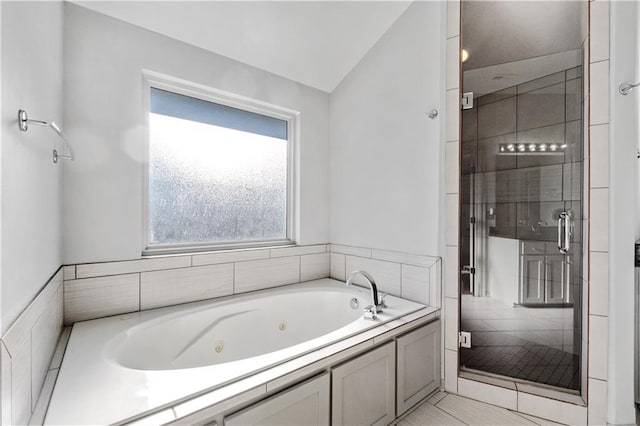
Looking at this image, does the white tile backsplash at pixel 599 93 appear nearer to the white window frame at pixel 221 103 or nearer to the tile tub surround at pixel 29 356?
the white window frame at pixel 221 103

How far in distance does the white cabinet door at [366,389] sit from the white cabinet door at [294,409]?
0.07 metres

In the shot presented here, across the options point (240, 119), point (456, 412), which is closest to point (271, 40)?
point (240, 119)

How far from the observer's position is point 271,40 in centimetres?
219

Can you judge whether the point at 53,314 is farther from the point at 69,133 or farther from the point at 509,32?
the point at 509,32

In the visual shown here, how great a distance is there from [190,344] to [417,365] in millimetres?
1356

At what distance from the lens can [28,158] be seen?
105 centimetres

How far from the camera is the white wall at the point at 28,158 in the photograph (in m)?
0.86

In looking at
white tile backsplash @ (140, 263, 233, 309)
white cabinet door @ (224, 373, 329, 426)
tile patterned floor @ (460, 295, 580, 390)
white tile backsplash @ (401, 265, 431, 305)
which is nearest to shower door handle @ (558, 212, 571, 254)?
tile patterned floor @ (460, 295, 580, 390)

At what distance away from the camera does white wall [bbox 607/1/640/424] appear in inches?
60.9

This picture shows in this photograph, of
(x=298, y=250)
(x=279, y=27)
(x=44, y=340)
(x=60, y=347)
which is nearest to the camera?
(x=44, y=340)

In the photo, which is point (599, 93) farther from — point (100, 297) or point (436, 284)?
point (100, 297)

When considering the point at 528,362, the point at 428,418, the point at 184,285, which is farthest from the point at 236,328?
the point at 528,362

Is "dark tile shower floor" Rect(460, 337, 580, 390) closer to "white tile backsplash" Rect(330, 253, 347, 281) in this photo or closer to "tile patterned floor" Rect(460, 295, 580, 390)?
"tile patterned floor" Rect(460, 295, 580, 390)

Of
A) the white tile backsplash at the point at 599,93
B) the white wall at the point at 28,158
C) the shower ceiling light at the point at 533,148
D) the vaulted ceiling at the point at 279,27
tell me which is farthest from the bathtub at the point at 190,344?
the vaulted ceiling at the point at 279,27
